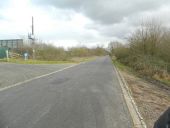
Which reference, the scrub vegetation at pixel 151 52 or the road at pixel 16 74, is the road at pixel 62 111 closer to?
the road at pixel 16 74

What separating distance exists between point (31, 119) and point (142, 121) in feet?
9.92

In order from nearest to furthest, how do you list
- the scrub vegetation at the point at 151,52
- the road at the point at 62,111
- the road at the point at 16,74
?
the road at the point at 62,111 < the road at the point at 16,74 < the scrub vegetation at the point at 151,52

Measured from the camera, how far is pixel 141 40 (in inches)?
1548

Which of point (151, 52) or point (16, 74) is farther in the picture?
point (151, 52)

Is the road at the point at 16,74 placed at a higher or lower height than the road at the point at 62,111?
lower

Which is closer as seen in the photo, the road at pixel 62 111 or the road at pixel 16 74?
the road at pixel 62 111

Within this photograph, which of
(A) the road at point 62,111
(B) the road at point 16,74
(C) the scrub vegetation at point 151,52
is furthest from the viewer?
(C) the scrub vegetation at point 151,52

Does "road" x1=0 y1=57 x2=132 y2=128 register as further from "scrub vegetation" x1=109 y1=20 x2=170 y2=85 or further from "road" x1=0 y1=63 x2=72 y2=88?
"scrub vegetation" x1=109 y1=20 x2=170 y2=85

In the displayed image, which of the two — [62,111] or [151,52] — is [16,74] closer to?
[62,111]

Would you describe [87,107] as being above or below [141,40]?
below

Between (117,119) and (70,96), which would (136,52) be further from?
(117,119)

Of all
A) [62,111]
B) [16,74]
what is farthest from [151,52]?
[62,111]

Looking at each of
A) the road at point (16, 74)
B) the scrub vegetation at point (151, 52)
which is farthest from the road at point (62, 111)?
the scrub vegetation at point (151, 52)

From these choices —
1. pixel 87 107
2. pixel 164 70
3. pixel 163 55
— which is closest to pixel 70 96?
pixel 87 107
